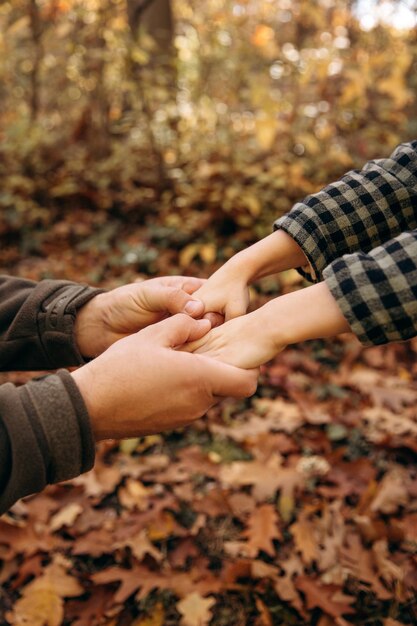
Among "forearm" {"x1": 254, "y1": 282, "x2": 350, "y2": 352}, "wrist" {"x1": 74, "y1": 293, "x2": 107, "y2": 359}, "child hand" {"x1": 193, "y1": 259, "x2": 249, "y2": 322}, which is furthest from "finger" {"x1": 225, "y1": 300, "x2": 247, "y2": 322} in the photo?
"wrist" {"x1": 74, "y1": 293, "x2": 107, "y2": 359}

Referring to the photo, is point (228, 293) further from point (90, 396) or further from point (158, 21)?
point (158, 21)

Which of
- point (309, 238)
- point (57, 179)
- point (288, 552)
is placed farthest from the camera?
point (57, 179)

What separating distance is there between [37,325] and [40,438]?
0.66 metres

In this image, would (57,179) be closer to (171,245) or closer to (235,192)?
(171,245)

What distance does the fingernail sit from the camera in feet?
5.60

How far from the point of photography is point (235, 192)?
431 cm

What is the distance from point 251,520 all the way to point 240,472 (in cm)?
29

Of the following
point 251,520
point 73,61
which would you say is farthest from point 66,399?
point 73,61

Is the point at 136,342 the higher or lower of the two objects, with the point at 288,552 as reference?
higher

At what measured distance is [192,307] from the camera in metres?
1.71

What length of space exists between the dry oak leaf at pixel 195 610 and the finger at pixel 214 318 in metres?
0.98

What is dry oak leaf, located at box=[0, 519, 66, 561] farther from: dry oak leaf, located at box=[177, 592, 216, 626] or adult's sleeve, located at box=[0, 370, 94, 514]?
adult's sleeve, located at box=[0, 370, 94, 514]

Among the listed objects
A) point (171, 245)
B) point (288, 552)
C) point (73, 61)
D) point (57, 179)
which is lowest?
point (288, 552)

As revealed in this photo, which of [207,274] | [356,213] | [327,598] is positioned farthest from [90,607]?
[207,274]
